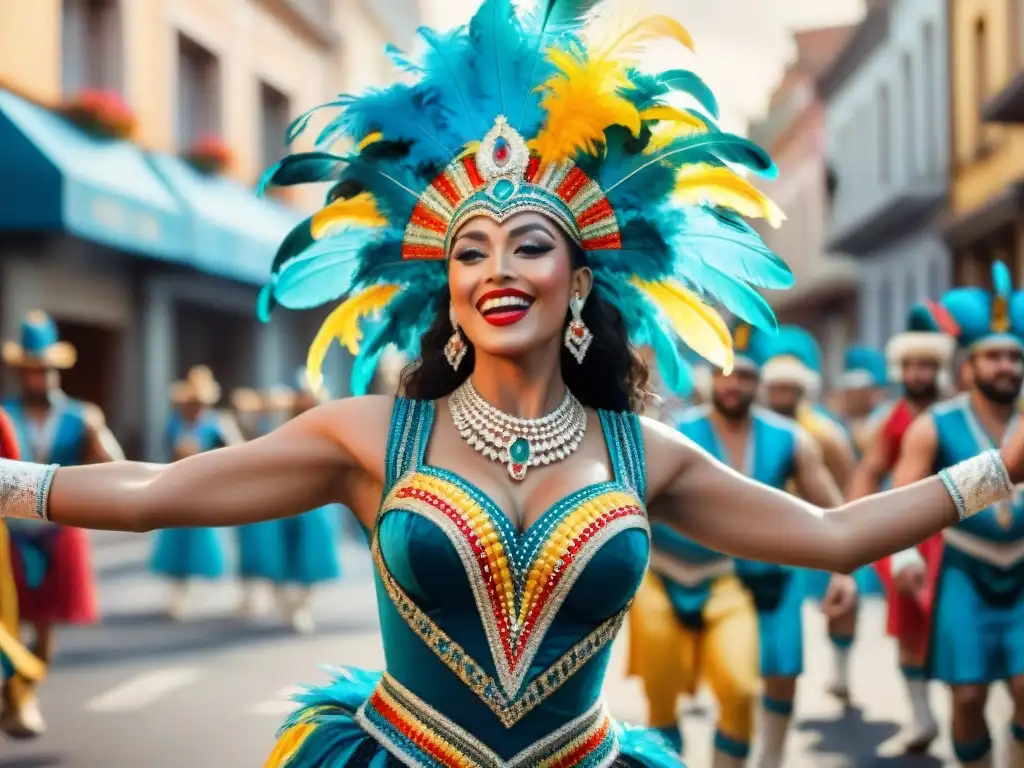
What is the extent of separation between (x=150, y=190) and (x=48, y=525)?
1118 centimetres

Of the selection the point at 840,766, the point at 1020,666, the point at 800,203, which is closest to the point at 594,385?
the point at 1020,666

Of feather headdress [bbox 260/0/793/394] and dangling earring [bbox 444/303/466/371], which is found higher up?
feather headdress [bbox 260/0/793/394]

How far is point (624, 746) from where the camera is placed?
11.4ft

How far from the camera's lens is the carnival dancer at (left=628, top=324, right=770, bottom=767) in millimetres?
6312

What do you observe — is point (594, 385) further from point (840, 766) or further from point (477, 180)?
point (840, 766)

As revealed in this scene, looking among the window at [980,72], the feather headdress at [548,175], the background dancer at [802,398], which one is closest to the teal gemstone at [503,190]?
the feather headdress at [548,175]

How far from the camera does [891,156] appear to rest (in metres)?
30.4

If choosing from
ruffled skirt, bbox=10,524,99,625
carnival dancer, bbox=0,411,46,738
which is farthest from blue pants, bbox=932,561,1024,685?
ruffled skirt, bbox=10,524,99,625

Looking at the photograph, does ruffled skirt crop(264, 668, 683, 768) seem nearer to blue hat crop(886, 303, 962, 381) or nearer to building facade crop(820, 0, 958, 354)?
blue hat crop(886, 303, 962, 381)

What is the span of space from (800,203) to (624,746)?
42464 millimetres

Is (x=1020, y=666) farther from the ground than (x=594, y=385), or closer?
closer

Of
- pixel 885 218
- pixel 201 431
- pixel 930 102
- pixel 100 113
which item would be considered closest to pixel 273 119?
pixel 100 113

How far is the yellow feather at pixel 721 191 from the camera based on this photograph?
3547 millimetres

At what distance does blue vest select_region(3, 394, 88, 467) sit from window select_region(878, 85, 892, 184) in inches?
945
